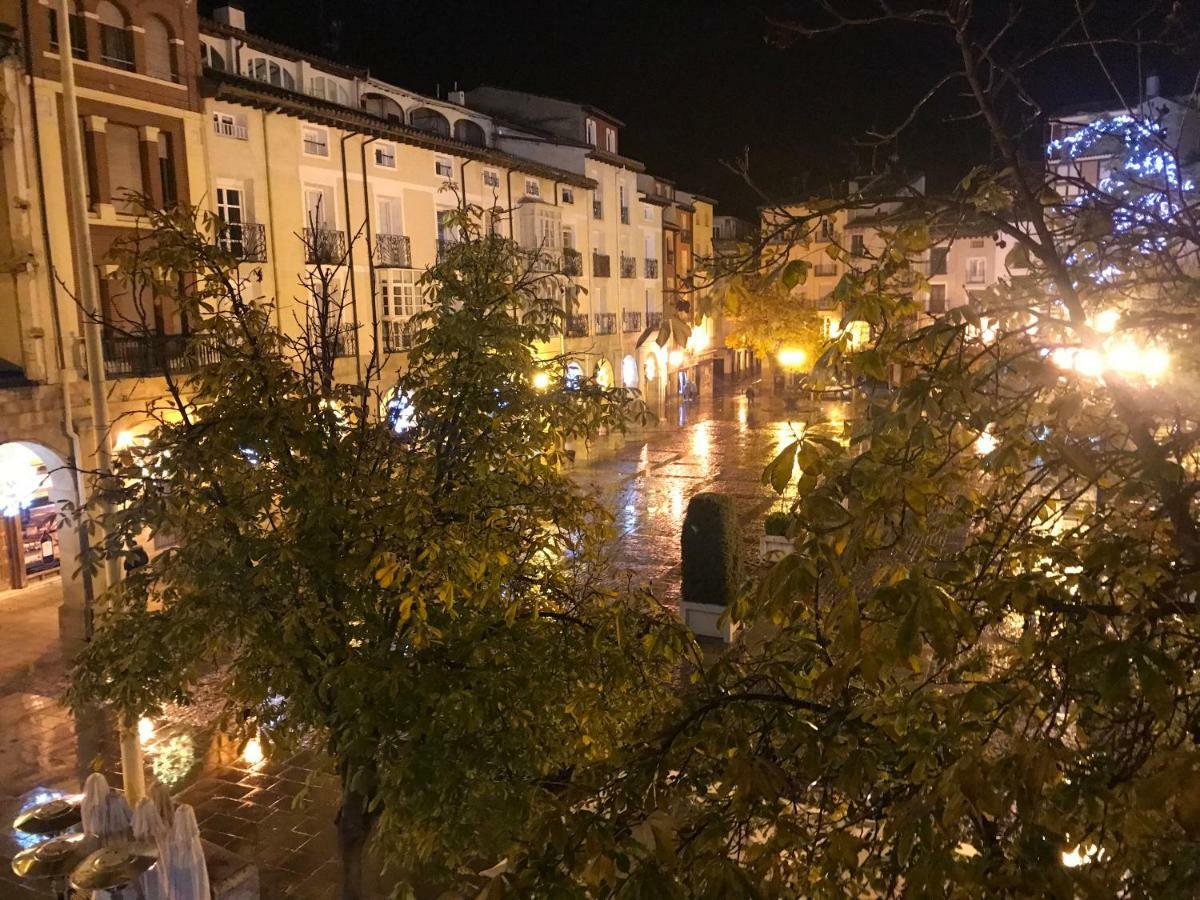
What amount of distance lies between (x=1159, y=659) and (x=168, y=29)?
21551 mm

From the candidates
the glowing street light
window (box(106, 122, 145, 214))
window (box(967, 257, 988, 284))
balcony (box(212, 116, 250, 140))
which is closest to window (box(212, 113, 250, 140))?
balcony (box(212, 116, 250, 140))

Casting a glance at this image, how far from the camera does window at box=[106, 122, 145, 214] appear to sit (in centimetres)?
1780

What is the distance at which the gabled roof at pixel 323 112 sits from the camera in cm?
1994

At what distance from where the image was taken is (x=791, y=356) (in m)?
33.9

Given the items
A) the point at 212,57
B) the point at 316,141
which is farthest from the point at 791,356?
the point at 212,57

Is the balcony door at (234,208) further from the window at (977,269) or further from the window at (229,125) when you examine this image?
the window at (977,269)

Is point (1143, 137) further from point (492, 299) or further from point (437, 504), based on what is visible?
point (437, 504)

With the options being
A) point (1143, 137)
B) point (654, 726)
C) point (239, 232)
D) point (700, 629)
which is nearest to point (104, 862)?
point (654, 726)

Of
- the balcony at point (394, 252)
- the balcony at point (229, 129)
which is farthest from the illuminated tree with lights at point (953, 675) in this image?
the balcony at point (394, 252)

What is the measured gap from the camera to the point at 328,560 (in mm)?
5707

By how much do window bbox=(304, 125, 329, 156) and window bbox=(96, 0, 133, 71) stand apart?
5.30 m

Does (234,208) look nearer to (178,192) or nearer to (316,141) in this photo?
(178,192)

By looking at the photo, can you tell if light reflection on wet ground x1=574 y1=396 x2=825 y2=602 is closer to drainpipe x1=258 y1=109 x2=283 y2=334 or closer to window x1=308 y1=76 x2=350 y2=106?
drainpipe x1=258 y1=109 x2=283 y2=334

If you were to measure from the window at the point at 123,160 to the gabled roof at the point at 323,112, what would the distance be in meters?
2.17
